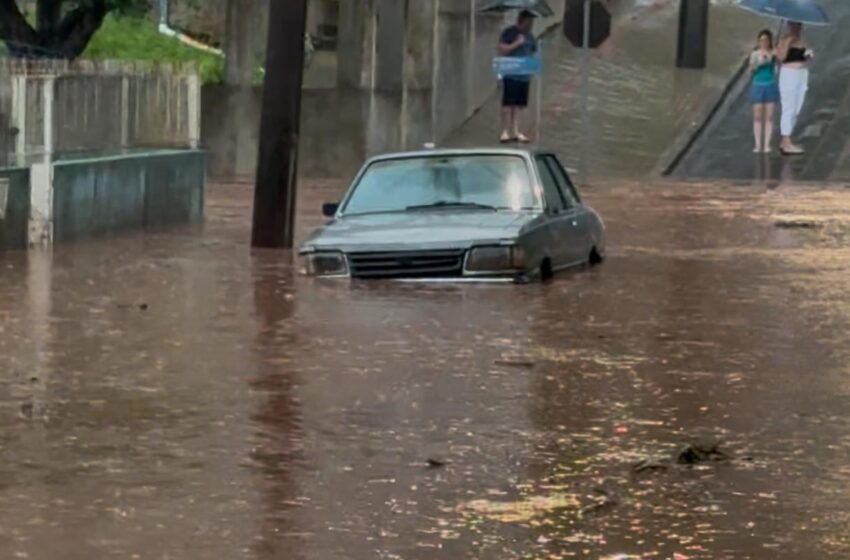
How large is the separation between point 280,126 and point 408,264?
3855 millimetres

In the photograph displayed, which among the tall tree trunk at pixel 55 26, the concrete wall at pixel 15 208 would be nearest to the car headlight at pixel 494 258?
the concrete wall at pixel 15 208

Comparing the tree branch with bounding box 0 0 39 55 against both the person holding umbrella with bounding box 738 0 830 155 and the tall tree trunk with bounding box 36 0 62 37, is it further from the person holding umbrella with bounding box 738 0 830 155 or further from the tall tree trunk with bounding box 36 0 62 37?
the person holding umbrella with bounding box 738 0 830 155

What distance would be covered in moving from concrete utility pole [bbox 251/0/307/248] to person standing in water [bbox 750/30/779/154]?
12.0m

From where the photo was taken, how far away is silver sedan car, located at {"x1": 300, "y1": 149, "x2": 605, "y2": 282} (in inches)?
600

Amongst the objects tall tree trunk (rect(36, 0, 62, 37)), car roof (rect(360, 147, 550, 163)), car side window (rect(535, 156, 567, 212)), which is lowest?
car side window (rect(535, 156, 567, 212))

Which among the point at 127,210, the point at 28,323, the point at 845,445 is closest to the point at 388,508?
the point at 845,445

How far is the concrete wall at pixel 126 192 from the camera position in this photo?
2009 centimetres

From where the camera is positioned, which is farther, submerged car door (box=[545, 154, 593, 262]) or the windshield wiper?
submerged car door (box=[545, 154, 593, 262])

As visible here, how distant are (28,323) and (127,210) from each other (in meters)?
8.28

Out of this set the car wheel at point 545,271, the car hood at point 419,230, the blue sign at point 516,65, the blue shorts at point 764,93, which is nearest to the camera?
the car hood at point 419,230

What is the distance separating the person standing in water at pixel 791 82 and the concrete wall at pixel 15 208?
44.9 ft

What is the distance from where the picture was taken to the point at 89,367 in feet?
38.3

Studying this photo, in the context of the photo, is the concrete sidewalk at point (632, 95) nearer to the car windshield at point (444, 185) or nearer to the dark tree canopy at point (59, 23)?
the dark tree canopy at point (59, 23)

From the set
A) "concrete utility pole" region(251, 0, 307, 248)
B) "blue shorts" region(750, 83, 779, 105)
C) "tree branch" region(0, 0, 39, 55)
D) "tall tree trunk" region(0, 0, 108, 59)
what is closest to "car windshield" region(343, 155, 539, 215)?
"concrete utility pole" region(251, 0, 307, 248)
